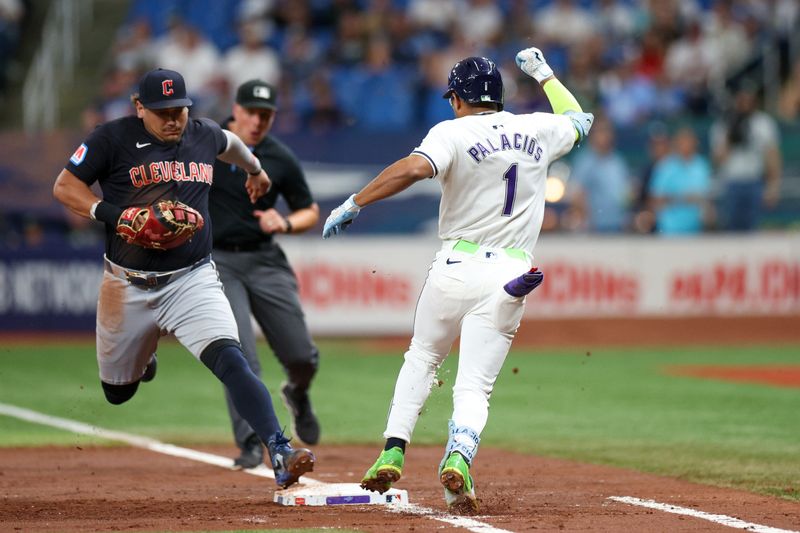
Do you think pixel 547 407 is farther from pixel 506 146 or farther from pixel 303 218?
pixel 506 146

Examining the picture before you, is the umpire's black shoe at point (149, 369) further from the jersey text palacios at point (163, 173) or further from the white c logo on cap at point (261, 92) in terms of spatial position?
the white c logo on cap at point (261, 92)

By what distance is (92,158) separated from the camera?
24.2ft

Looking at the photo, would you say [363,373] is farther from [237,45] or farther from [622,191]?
[237,45]

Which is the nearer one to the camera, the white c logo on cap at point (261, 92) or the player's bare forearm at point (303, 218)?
the white c logo on cap at point (261, 92)

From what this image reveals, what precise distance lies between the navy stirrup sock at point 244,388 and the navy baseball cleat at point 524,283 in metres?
1.41

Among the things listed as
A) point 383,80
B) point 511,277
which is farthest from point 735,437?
point 383,80

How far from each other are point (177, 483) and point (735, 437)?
14.6 ft

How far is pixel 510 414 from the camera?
1202cm

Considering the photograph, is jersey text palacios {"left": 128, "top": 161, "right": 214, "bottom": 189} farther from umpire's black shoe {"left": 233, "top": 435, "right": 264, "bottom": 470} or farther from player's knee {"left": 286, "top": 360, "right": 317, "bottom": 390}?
player's knee {"left": 286, "top": 360, "right": 317, "bottom": 390}

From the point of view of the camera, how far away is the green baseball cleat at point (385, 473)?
681 centimetres

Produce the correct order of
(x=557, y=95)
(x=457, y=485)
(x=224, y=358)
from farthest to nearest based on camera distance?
(x=557, y=95), (x=224, y=358), (x=457, y=485)

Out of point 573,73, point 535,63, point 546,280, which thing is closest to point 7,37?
point 573,73

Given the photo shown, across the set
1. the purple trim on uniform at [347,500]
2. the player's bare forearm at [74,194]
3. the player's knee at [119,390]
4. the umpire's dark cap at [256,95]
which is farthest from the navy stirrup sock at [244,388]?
the umpire's dark cap at [256,95]

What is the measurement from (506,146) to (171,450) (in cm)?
408
